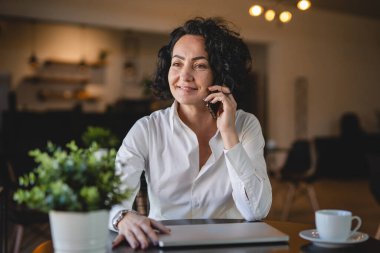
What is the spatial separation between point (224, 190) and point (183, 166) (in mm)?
173

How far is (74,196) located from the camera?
924 mm

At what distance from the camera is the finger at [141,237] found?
1.23m

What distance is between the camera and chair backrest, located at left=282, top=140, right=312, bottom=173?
254 inches

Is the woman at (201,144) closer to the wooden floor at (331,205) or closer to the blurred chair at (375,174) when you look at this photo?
the blurred chair at (375,174)

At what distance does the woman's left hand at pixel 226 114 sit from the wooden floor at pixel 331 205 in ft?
9.43

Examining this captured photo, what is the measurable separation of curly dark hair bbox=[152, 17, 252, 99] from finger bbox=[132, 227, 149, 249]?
81cm

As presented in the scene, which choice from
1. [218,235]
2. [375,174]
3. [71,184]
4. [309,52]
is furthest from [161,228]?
[309,52]

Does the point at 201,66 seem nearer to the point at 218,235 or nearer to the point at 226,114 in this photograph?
the point at 226,114

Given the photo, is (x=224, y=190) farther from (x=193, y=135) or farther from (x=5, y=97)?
(x=5, y=97)

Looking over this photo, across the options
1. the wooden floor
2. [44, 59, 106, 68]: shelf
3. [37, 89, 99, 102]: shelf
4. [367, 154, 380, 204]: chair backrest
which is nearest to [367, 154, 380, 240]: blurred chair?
[367, 154, 380, 204]: chair backrest

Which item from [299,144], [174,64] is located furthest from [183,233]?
[299,144]

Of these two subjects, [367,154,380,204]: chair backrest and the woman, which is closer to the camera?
the woman

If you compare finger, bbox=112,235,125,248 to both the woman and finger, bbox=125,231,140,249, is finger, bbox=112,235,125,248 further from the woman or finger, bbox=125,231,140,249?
the woman

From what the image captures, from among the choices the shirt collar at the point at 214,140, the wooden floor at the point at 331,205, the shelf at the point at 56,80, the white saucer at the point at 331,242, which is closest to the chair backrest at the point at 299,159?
the wooden floor at the point at 331,205
